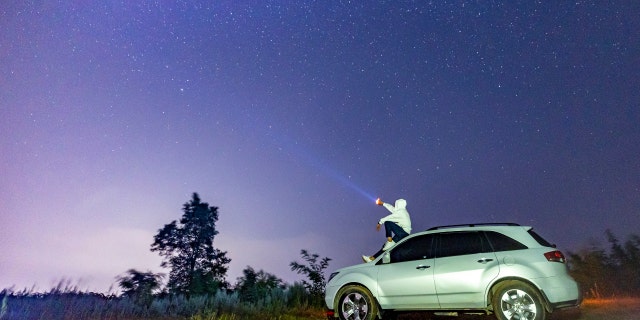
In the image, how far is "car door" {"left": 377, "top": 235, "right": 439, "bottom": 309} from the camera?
7602 mm

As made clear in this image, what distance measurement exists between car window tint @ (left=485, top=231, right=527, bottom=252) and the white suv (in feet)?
0.05

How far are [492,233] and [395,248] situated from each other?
1.92m

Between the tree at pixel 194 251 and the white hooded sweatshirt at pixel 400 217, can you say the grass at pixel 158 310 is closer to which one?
the white hooded sweatshirt at pixel 400 217

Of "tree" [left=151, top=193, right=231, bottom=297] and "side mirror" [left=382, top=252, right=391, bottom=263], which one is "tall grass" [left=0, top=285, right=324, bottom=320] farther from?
"tree" [left=151, top=193, right=231, bottom=297]

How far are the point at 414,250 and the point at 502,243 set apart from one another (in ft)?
5.42

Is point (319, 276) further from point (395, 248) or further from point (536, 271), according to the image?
point (536, 271)

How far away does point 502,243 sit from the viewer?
7336 millimetres

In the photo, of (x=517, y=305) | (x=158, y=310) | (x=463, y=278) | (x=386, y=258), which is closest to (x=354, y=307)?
(x=386, y=258)

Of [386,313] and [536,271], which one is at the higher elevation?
[536,271]

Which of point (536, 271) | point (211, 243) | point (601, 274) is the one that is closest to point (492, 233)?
point (536, 271)

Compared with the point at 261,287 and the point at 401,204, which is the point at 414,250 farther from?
the point at 261,287

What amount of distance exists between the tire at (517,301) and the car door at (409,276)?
1076mm

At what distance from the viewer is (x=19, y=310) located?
8.55m

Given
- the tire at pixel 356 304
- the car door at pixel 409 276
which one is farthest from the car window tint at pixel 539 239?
the tire at pixel 356 304
